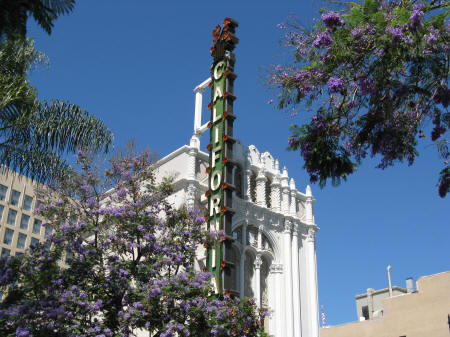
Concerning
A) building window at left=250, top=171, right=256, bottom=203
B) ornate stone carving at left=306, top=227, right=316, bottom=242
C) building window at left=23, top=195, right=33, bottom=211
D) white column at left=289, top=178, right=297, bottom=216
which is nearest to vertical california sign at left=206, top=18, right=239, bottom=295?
building window at left=250, top=171, right=256, bottom=203

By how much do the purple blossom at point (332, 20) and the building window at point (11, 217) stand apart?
2300 inches

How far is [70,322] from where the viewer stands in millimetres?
16297

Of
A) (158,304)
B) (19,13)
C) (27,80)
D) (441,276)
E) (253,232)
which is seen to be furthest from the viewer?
(441,276)

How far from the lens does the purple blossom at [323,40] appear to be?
11320 millimetres

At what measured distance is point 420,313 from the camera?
39188mm

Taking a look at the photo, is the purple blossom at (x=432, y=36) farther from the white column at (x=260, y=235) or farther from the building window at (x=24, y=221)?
the building window at (x=24, y=221)

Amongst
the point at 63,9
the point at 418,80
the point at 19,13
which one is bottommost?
the point at 19,13

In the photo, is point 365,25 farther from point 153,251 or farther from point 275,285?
point 275,285

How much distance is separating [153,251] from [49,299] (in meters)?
3.68

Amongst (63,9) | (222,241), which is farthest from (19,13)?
(222,241)

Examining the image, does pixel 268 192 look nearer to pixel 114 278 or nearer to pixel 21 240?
pixel 114 278

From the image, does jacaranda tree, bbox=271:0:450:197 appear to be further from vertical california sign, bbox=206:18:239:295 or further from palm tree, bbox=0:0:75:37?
vertical california sign, bbox=206:18:239:295

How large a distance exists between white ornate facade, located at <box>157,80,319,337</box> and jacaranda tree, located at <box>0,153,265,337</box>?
455 inches

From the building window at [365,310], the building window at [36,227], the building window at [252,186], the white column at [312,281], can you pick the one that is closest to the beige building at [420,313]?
the white column at [312,281]
